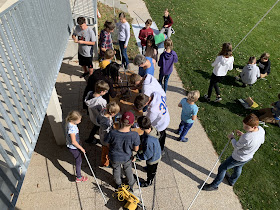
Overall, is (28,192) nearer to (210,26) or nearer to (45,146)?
(45,146)

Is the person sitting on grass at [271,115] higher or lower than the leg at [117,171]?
lower

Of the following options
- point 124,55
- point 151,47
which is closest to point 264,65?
point 151,47

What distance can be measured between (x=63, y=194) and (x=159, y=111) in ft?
8.86

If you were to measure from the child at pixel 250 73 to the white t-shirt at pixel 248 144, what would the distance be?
431cm

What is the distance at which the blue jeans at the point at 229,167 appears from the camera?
419 cm

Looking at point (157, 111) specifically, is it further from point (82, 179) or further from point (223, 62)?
point (223, 62)

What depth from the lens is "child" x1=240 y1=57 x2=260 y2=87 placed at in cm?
739

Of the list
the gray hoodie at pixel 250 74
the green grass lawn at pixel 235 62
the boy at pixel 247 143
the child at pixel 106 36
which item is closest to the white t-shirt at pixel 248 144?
the boy at pixel 247 143

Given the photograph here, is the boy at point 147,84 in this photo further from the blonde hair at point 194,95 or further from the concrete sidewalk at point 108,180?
the concrete sidewalk at point 108,180

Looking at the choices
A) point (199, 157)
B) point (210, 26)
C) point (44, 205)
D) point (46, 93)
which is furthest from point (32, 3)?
point (210, 26)

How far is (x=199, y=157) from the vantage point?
17.9 ft

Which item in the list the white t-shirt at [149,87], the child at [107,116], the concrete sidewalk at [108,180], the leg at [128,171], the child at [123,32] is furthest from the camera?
the child at [123,32]

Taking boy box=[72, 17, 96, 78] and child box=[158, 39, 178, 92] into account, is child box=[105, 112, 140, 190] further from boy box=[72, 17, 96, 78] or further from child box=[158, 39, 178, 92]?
boy box=[72, 17, 96, 78]

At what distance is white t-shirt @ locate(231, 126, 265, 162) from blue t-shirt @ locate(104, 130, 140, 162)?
1895 millimetres
